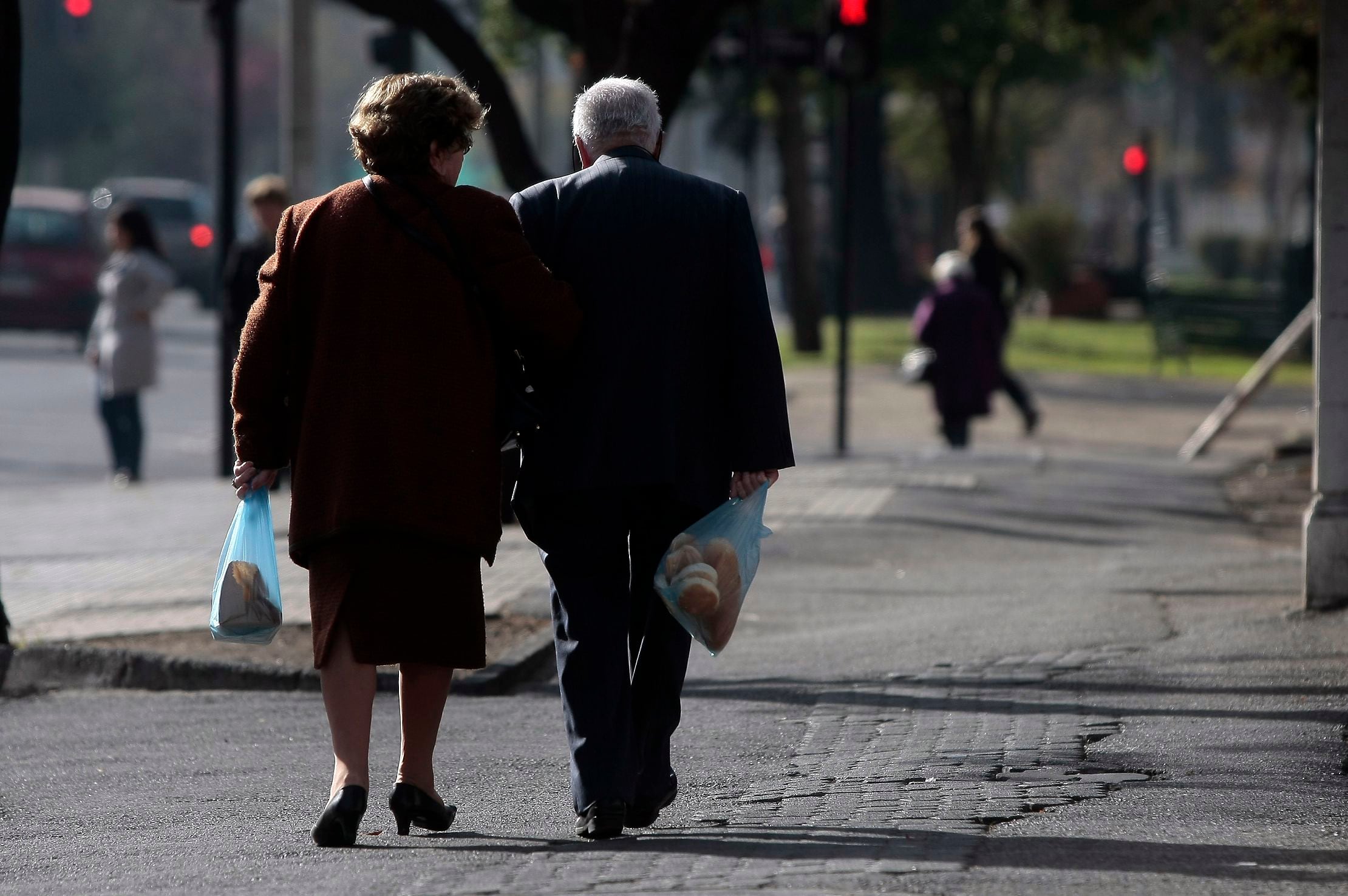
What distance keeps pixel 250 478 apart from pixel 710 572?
1028 millimetres

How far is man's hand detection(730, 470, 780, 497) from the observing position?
4656 millimetres

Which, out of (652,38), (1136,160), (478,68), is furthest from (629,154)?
(1136,160)

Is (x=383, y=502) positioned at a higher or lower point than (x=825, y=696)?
higher

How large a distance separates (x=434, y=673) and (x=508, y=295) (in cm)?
85

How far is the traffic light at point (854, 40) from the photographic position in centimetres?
1324

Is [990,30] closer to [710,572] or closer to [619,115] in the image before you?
[619,115]

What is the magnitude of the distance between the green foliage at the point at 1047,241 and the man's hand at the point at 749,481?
2961 cm

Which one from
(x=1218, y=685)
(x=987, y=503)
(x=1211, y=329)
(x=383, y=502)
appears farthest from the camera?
(x=1211, y=329)

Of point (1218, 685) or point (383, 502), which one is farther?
point (1218, 685)

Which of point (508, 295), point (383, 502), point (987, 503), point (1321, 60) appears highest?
point (1321, 60)


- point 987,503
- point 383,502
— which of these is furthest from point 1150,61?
point 383,502

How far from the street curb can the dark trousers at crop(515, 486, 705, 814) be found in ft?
7.47

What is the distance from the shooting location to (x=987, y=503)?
1170 centimetres

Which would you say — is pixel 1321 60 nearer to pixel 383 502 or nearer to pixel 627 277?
pixel 627 277
